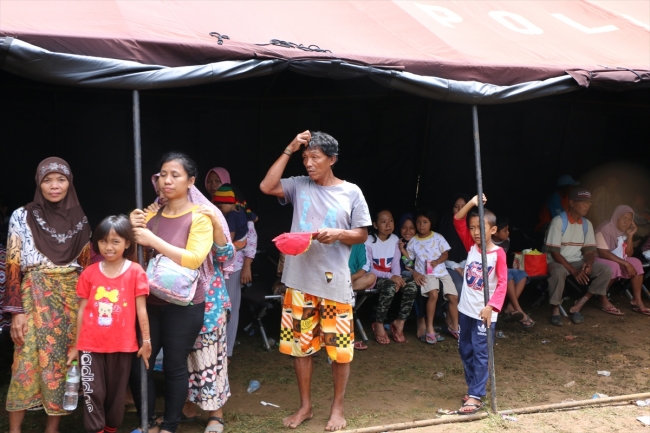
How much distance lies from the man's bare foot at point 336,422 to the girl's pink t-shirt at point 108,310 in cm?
134

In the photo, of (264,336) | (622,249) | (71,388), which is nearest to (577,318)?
(622,249)

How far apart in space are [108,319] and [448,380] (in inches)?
111

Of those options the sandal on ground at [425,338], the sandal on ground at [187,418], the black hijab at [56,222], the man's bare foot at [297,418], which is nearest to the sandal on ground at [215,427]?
the sandal on ground at [187,418]

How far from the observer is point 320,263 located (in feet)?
14.8

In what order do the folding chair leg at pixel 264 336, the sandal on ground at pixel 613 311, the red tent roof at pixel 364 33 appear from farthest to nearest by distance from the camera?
the sandal on ground at pixel 613 311, the folding chair leg at pixel 264 336, the red tent roof at pixel 364 33

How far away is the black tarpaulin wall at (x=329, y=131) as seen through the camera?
639 cm

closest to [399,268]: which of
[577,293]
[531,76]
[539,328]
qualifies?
[539,328]

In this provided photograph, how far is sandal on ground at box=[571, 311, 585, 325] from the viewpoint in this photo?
722 centimetres

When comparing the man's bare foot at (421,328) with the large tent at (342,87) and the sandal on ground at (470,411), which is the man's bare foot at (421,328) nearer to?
the large tent at (342,87)

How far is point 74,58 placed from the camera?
12.8 feet

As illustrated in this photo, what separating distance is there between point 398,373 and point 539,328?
1.94 metres

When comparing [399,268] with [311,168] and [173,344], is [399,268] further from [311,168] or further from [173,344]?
[173,344]

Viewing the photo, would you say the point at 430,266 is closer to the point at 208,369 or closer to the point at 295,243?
the point at 295,243

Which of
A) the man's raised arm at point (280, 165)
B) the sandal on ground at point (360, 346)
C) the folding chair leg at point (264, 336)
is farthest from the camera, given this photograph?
the sandal on ground at point (360, 346)
